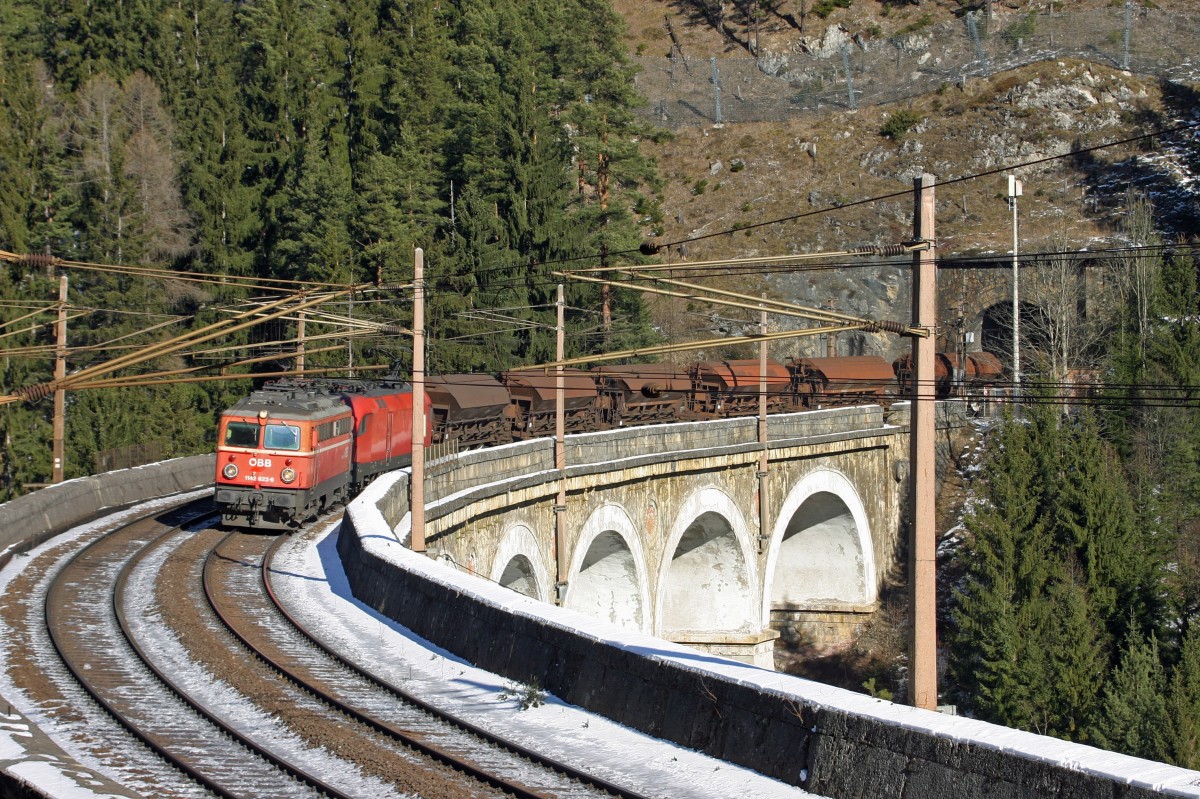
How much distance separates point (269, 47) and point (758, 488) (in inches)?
1434

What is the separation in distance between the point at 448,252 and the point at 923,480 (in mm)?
44999

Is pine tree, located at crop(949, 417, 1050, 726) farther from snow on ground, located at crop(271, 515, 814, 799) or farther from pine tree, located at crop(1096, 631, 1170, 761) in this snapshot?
snow on ground, located at crop(271, 515, 814, 799)

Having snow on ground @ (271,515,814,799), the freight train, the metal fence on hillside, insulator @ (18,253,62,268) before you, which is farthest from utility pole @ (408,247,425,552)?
the metal fence on hillside

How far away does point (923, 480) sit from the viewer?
11375 mm

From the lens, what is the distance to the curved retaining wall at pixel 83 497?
2295cm

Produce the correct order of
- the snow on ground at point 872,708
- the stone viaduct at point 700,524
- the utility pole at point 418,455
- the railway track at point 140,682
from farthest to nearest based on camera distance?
the stone viaduct at point 700,524, the utility pole at point 418,455, the railway track at point 140,682, the snow on ground at point 872,708

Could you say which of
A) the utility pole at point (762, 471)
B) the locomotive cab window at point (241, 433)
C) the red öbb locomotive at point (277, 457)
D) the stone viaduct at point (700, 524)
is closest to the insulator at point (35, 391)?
the stone viaduct at point (700, 524)

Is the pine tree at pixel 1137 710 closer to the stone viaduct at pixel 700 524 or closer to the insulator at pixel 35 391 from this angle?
the stone viaduct at pixel 700 524

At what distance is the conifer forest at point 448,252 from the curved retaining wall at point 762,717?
61.8ft

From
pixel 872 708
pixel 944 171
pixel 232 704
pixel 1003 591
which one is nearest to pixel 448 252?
pixel 1003 591

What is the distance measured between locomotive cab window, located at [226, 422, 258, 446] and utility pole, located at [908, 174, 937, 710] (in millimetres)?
16389

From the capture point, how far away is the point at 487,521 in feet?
86.1

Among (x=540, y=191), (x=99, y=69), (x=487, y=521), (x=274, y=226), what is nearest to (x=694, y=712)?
(x=487, y=521)

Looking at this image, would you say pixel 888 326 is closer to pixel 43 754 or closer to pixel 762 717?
pixel 762 717
